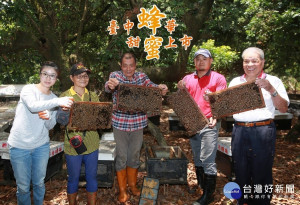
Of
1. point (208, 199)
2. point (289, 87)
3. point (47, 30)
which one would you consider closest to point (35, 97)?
point (208, 199)

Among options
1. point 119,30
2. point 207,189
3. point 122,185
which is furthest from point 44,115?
point 119,30

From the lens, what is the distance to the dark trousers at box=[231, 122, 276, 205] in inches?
143

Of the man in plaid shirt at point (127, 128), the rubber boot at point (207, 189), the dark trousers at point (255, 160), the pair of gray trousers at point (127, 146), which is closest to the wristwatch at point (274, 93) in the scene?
the dark trousers at point (255, 160)

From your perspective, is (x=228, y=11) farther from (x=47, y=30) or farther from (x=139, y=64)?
(x=47, y=30)

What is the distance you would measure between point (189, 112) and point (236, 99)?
0.87 meters

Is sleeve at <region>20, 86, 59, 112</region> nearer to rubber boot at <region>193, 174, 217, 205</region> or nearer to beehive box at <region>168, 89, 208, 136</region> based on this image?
beehive box at <region>168, 89, 208, 136</region>

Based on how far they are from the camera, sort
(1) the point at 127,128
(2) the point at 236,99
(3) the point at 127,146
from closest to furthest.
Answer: (2) the point at 236,99
(1) the point at 127,128
(3) the point at 127,146

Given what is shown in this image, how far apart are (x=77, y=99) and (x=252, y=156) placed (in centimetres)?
288

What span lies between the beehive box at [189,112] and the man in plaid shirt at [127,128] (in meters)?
0.33

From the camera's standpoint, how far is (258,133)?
362 centimetres

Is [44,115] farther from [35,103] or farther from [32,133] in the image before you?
[32,133]

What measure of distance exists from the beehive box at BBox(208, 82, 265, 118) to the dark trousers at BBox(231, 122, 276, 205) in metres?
0.32

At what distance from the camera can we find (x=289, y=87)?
93.6ft

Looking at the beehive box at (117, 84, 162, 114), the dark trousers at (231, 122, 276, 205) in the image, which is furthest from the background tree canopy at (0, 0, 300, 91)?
the dark trousers at (231, 122, 276, 205)
